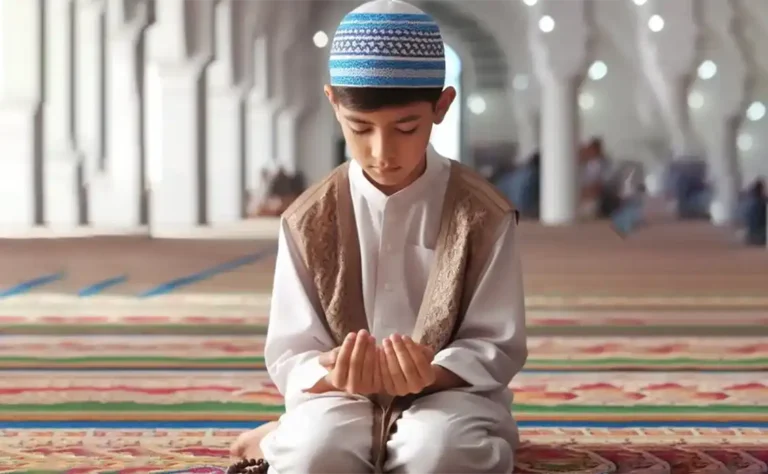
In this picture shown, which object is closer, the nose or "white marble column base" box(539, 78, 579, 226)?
the nose

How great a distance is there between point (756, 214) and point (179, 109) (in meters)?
5.96

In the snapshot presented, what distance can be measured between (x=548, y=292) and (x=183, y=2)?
715cm

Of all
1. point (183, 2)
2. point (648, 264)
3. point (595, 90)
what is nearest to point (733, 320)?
point (648, 264)

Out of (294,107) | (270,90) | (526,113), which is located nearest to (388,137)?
(270,90)

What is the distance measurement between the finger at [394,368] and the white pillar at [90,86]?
12754 millimetres

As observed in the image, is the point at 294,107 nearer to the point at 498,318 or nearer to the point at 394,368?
the point at 498,318

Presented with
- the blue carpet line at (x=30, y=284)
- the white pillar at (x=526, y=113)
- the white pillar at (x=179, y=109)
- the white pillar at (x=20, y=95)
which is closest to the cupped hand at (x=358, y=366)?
the blue carpet line at (x=30, y=284)

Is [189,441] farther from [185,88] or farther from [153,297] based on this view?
[185,88]

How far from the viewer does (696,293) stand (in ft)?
19.2

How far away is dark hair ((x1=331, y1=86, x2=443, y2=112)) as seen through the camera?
186 cm

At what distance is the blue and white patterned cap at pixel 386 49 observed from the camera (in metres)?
1.87

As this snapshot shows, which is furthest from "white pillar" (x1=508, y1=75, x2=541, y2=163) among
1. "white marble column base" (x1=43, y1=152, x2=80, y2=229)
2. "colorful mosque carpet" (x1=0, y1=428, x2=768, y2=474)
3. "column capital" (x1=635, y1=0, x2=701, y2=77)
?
"colorful mosque carpet" (x1=0, y1=428, x2=768, y2=474)

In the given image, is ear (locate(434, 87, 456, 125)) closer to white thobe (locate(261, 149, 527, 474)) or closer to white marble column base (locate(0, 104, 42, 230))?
white thobe (locate(261, 149, 527, 474))

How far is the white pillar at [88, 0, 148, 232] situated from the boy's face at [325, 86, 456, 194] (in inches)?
385
